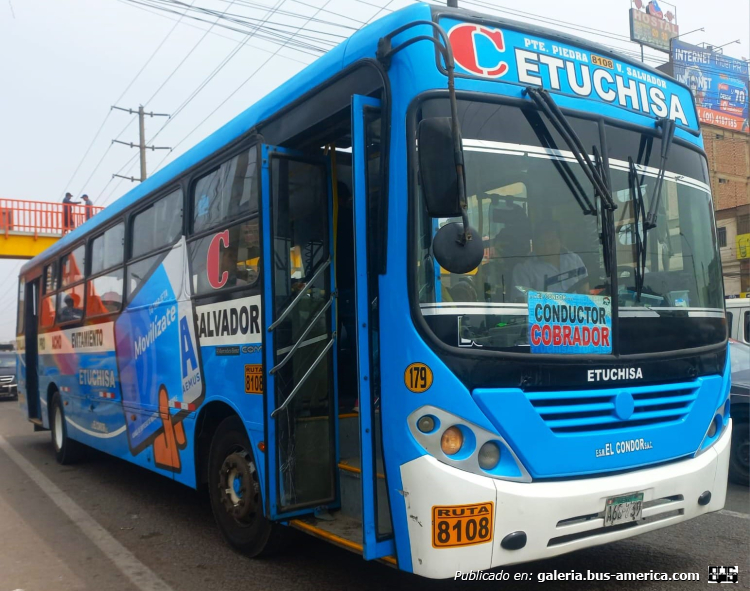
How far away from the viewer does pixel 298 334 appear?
5.04 meters

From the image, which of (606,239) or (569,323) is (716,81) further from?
(569,323)

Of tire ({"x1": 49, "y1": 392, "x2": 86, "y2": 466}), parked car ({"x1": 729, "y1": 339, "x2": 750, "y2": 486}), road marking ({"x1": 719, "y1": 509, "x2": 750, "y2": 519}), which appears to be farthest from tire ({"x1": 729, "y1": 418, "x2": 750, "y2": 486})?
tire ({"x1": 49, "y1": 392, "x2": 86, "y2": 466})

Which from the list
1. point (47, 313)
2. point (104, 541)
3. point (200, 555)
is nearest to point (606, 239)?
point (200, 555)

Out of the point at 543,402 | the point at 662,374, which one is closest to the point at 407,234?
the point at 543,402

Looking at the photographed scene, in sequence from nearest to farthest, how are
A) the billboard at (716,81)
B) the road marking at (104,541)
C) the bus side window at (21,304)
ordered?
the road marking at (104,541)
the bus side window at (21,304)
the billboard at (716,81)

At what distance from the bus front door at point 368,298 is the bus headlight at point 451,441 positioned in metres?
0.41

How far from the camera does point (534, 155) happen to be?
4145 mm

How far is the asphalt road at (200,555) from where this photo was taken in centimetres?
498

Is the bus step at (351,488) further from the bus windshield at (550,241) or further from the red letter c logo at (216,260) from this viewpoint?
the red letter c logo at (216,260)

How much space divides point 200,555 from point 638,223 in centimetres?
403

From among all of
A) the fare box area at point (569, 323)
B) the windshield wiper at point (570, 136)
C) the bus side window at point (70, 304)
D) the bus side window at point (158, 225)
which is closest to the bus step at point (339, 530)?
the fare box area at point (569, 323)

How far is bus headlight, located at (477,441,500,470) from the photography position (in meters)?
3.76

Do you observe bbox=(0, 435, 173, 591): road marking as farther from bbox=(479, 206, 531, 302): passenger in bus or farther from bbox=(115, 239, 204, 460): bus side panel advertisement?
bbox=(479, 206, 531, 302): passenger in bus

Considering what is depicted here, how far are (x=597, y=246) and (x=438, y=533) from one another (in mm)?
1807
